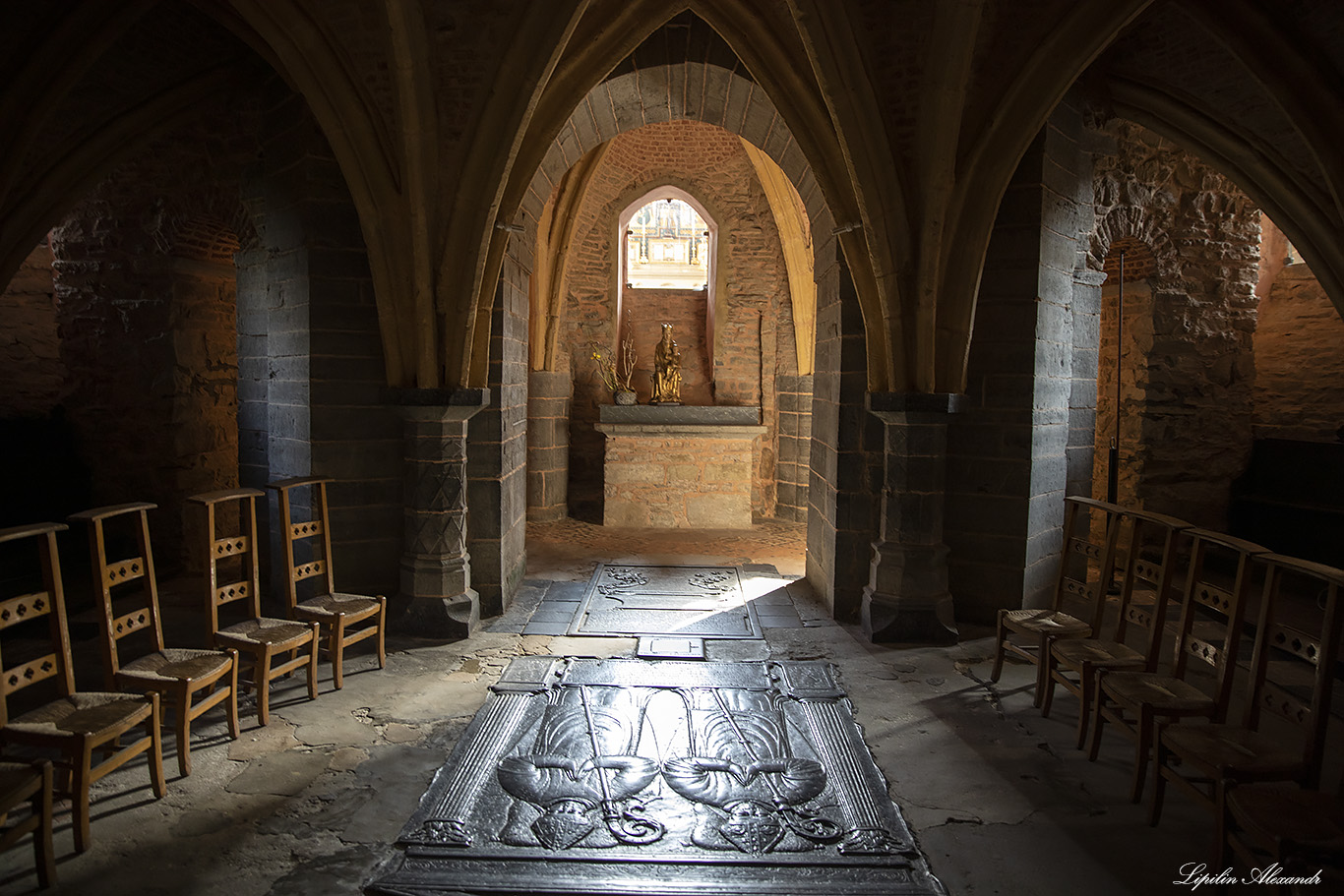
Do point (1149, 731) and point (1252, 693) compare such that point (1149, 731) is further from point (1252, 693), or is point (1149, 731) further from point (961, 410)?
point (961, 410)

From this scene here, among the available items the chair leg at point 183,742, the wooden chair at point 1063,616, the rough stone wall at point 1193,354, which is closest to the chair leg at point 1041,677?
the wooden chair at point 1063,616

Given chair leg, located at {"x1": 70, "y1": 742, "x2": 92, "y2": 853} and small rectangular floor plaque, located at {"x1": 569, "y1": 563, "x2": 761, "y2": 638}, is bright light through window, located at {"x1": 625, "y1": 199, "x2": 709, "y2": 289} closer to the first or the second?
small rectangular floor plaque, located at {"x1": 569, "y1": 563, "x2": 761, "y2": 638}

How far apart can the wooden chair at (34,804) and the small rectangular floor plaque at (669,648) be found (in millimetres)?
3008

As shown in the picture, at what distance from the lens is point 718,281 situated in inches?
422

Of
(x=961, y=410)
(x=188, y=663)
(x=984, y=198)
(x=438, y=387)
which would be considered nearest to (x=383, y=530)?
(x=438, y=387)

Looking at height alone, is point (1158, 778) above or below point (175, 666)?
below

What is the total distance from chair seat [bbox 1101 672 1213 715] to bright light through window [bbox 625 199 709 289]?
1162 centimetres

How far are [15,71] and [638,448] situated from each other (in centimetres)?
642

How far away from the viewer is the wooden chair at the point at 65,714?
2791mm

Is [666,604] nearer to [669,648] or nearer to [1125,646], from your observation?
[669,648]

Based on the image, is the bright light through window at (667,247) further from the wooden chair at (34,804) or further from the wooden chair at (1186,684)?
the wooden chair at (34,804)

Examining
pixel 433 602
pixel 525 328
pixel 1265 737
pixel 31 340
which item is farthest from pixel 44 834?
pixel 31 340

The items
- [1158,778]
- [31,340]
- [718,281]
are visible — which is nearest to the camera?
[1158,778]

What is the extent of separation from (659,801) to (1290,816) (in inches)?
83.8
